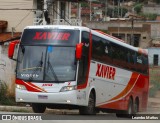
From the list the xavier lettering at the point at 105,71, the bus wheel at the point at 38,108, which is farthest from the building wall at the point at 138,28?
the bus wheel at the point at 38,108

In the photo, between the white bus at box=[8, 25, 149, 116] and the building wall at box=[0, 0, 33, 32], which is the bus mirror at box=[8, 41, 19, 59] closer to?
the white bus at box=[8, 25, 149, 116]

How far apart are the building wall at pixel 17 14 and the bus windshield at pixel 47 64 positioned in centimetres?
2200

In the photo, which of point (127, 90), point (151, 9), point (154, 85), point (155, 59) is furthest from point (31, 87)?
point (151, 9)

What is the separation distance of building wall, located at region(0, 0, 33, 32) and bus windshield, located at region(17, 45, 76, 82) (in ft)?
72.2

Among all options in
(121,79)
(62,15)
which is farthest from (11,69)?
(62,15)

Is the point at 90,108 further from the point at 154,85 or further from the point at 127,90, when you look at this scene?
the point at 154,85

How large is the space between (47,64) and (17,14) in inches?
927

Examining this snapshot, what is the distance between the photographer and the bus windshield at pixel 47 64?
18344 mm

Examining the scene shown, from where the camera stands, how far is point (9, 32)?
40.4 metres

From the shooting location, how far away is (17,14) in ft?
135

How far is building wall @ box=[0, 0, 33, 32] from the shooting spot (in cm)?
4069

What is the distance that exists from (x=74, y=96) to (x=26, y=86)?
1.82 metres

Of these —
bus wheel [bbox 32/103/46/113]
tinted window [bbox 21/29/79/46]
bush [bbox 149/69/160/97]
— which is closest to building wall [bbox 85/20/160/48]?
bush [bbox 149/69/160/97]

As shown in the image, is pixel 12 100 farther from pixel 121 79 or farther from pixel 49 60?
pixel 49 60
